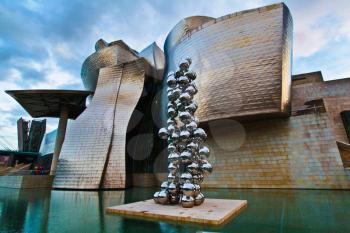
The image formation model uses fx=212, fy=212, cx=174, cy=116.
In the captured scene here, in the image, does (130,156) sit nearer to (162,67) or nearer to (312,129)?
(162,67)

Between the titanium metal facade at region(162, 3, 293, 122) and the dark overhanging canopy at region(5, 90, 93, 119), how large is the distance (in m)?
12.4

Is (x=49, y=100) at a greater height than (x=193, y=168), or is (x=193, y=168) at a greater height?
(x=49, y=100)

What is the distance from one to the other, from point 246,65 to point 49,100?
17.8 metres

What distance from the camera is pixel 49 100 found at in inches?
787

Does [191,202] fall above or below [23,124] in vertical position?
below

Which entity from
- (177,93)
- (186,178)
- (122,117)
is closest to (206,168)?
(186,178)

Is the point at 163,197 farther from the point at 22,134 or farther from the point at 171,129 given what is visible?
the point at 22,134

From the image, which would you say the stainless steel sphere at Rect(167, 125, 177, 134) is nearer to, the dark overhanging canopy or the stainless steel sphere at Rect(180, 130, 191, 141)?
the stainless steel sphere at Rect(180, 130, 191, 141)

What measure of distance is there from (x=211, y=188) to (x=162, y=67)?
12.8 meters

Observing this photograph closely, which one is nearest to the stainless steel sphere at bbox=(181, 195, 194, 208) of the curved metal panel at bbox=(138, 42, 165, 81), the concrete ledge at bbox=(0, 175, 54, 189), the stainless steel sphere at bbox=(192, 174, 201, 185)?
the stainless steel sphere at bbox=(192, 174, 201, 185)

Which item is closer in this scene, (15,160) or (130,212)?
(130,212)

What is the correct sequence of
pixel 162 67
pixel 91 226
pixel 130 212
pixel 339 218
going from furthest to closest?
pixel 162 67
pixel 130 212
pixel 339 218
pixel 91 226

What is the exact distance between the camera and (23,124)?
43.2 m

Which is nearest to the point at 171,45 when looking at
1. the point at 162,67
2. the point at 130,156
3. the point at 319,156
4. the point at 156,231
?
the point at 162,67
